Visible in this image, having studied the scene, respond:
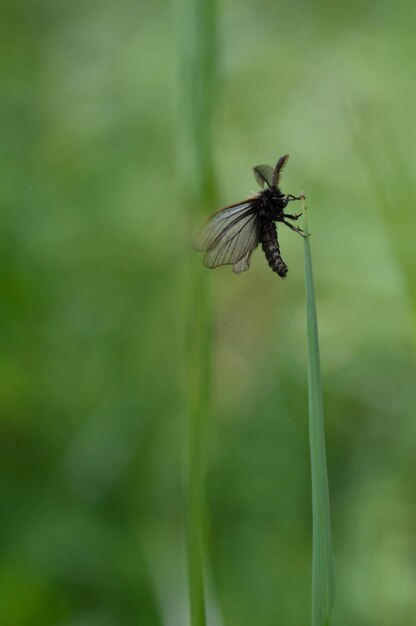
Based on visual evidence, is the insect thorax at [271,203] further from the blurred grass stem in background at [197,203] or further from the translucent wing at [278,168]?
the blurred grass stem in background at [197,203]

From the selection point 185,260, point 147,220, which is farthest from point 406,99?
point 185,260

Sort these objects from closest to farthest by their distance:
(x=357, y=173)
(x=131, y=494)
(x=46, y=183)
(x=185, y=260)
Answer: (x=185, y=260)
(x=131, y=494)
(x=357, y=173)
(x=46, y=183)

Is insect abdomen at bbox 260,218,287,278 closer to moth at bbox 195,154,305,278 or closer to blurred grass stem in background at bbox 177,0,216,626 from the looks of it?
moth at bbox 195,154,305,278

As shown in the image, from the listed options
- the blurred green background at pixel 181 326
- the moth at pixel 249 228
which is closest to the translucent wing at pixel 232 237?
the moth at pixel 249 228

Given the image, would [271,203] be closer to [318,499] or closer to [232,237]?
[232,237]

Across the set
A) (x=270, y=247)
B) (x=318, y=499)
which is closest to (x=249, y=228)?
(x=270, y=247)

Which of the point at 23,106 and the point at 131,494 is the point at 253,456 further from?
the point at 23,106

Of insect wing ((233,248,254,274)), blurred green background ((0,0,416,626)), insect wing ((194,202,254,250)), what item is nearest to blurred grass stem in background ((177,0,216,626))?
insect wing ((194,202,254,250))
